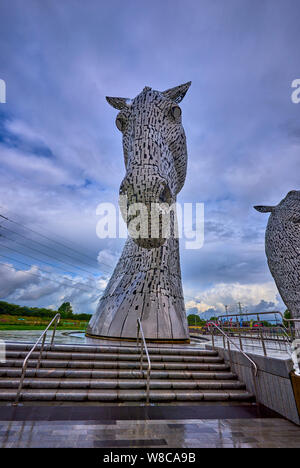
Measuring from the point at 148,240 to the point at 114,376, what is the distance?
306 centimetres

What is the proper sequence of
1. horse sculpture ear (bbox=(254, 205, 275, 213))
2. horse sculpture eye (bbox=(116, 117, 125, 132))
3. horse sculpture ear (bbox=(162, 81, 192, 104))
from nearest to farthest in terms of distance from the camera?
horse sculpture eye (bbox=(116, 117, 125, 132)) < horse sculpture ear (bbox=(162, 81, 192, 104)) < horse sculpture ear (bbox=(254, 205, 275, 213))

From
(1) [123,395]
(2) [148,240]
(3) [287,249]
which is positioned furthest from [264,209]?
(1) [123,395]

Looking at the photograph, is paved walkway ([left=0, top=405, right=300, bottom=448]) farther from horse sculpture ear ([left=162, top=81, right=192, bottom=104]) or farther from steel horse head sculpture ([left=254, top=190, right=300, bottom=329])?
steel horse head sculpture ([left=254, top=190, right=300, bottom=329])

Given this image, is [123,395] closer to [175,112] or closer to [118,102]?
[175,112]

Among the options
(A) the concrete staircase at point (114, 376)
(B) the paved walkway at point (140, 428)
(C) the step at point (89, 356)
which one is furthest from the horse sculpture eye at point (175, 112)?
(B) the paved walkway at point (140, 428)

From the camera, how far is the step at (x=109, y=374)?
15.5 feet

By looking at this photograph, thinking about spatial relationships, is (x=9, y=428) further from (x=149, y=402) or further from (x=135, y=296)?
(x=135, y=296)

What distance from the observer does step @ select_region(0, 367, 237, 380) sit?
4.72 metres

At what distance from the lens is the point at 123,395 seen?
4.22 metres

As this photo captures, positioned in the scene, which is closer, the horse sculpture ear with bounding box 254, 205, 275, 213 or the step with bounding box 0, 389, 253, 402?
the step with bounding box 0, 389, 253, 402

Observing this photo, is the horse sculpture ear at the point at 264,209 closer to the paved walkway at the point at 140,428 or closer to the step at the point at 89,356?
the step at the point at 89,356

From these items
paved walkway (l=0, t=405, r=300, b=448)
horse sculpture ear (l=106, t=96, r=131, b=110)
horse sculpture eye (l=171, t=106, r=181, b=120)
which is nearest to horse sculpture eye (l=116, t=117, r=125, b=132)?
horse sculpture ear (l=106, t=96, r=131, b=110)
